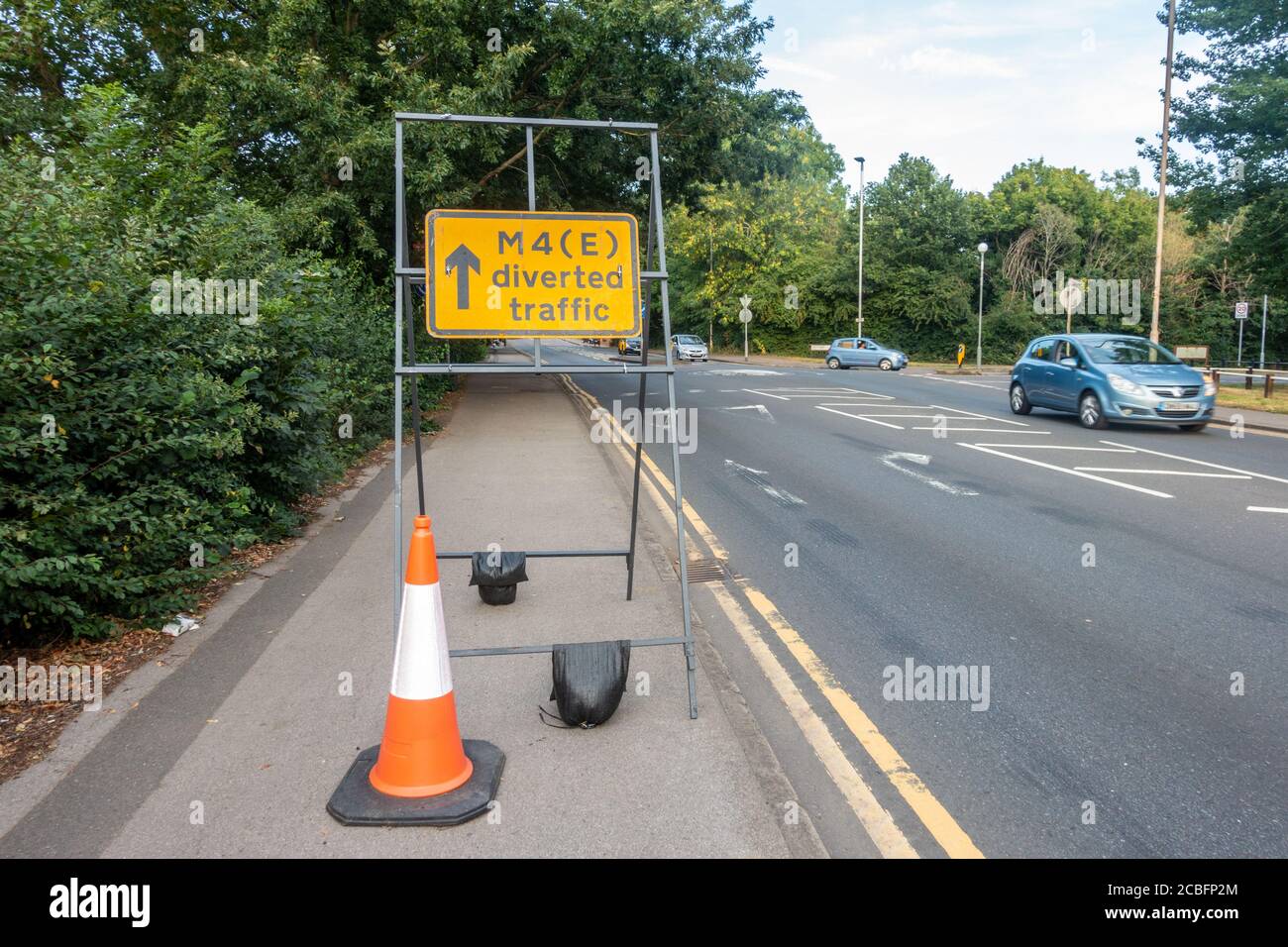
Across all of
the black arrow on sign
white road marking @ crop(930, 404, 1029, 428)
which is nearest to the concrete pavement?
the black arrow on sign

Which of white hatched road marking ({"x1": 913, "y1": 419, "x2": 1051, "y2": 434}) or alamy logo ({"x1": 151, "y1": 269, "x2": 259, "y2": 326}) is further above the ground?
alamy logo ({"x1": 151, "y1": 269, "x2": 259, "y2": 326})

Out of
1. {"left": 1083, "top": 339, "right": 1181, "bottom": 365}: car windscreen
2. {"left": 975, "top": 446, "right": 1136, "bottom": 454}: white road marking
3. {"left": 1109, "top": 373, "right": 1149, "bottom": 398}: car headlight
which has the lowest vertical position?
{"left": 975, "top": 446, "right": 1136, "bottom": 454}: white road marking

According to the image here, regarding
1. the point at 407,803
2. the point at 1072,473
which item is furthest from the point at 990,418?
the point at 407,803

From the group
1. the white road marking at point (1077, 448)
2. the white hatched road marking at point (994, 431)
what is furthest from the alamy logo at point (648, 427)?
the white road marking at point (1077, 448)

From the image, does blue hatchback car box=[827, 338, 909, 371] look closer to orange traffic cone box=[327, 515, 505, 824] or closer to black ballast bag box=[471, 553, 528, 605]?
black ballast bag box=[471, 553, 528, 605]

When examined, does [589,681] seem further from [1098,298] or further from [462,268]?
[1098,298]

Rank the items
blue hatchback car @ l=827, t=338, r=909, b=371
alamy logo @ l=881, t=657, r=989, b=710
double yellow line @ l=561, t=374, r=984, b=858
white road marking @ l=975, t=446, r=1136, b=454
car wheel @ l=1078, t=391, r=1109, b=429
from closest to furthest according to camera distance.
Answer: double yellow line @ l=561, t=374, r=984, b=858, alamy logo @ l=881, t=657, r=989, b=710, white road marking @ l=975, t=446, r=1136, b=454, car wheel @ l=1078, t=391, r=1109, b=429, blue hatchback car @ l=827, t=338, r=909, b=371

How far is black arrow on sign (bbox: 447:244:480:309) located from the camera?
4.52 m

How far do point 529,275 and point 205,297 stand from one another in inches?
113

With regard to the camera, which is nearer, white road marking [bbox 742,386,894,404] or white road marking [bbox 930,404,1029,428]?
white road marking [bbox 930,404,1029,428]

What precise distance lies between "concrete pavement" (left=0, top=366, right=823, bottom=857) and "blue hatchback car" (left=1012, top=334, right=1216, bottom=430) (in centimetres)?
1157

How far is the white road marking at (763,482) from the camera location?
972 centimetres

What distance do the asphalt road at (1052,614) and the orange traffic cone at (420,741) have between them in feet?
4.78

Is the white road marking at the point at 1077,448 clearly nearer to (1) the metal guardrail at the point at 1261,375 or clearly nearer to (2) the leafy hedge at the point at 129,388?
(2) the leafy hedge at the point at 129,388
